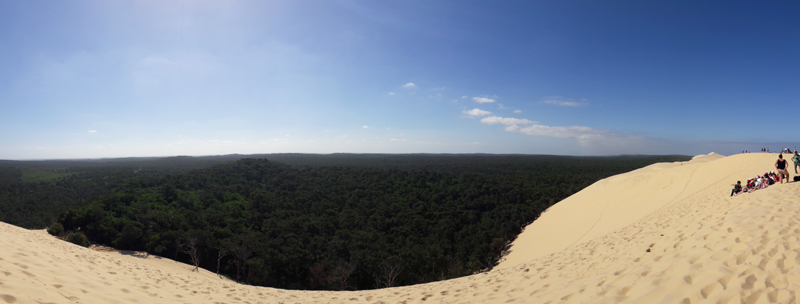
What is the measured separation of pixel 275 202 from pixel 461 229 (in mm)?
24731

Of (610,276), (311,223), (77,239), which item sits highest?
(610,276)

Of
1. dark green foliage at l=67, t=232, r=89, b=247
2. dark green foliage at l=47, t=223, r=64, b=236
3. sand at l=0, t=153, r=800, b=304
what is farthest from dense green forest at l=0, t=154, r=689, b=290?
sand at l=0, t=153, r=800, b=304

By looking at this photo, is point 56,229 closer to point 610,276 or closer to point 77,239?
point 77,239

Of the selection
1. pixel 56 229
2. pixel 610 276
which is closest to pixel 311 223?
pixel 56 229

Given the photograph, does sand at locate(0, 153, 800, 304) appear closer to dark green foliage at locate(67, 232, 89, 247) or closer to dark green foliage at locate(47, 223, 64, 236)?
dark green foliage at locate(67, 232, 89, 247)

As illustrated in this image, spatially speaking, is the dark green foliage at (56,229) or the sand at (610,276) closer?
the sand at (610,276)

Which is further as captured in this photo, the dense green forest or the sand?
the dense green forest

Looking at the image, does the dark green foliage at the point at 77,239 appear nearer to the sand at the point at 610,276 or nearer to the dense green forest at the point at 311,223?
the dense green forest at the point at 311,223

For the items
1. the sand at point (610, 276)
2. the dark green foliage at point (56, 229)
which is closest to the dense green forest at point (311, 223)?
the dark green foliage at point (56, 229)

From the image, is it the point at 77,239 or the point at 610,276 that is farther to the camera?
the point at 77,239

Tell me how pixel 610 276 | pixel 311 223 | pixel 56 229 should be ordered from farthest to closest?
pixel 311 223, pixel 56 229, pixel 610 276

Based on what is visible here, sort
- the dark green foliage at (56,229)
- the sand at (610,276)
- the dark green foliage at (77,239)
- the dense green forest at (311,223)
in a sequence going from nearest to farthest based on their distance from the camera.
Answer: the sand at (610,276) < the dark green foliage at (77,239) < the dense green forest at (311,223) < the dark green foliage at (56,229)

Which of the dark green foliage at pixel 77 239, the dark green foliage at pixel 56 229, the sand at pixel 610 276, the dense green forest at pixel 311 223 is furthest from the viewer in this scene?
the dark green foliage at pixel 56 229

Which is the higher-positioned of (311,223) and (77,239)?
(77,239)
